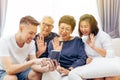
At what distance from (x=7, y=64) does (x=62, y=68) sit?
22.4 inches

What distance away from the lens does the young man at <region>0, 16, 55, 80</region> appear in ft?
6.57

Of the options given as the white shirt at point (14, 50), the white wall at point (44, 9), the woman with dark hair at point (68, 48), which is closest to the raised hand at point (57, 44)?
the woman with dark hair at point (68, 48)

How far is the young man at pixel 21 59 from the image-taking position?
2.00 meters

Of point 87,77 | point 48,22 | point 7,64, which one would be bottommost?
point 87,77

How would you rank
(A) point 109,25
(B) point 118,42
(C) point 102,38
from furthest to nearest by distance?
(A) point 109,25
(B) point 118,42
(C) point 102,38

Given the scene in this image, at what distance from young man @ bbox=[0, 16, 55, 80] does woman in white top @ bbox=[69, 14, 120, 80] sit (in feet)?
1.01

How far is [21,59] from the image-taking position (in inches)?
88.0

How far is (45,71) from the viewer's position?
2.06m

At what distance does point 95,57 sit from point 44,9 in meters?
1.32

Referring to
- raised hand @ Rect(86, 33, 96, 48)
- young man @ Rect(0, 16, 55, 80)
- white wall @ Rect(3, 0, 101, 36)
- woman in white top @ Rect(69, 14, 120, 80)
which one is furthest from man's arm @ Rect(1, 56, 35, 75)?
white wall @ Rect(3, 0, 101, 36)

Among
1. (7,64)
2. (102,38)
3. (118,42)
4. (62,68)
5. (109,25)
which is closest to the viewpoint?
(7,64)

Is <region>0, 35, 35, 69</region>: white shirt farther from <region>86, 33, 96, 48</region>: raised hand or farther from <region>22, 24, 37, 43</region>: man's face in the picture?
<region>86, 33, 96, 48</region>: raised hand

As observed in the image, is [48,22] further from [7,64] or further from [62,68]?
[7,64]

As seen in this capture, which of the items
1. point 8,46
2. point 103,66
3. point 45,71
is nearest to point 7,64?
point 8,46
